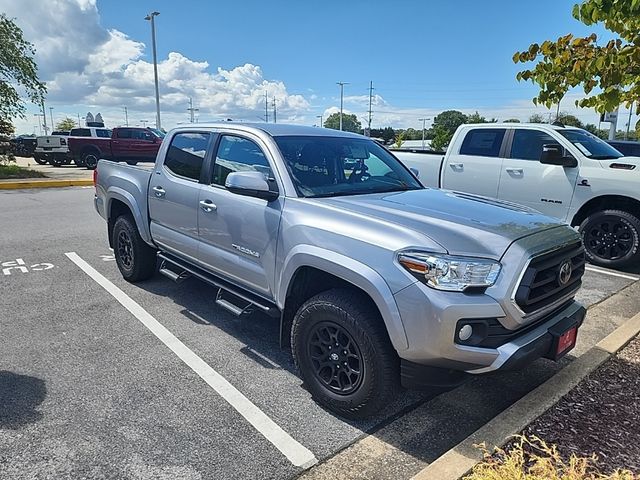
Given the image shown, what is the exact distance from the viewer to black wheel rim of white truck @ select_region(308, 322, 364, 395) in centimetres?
286

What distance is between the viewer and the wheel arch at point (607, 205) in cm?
636

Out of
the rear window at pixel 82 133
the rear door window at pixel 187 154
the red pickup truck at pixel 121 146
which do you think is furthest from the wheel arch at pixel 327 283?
the rear window at pixel 82 133

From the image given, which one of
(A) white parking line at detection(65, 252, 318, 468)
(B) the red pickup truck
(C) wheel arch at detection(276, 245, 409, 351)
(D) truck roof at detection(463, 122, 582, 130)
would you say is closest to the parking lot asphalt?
(A) white parking line at detection(65, 252, 318, 468)

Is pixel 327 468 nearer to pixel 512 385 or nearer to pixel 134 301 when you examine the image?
pixel 512 385

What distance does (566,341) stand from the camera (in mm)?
2941

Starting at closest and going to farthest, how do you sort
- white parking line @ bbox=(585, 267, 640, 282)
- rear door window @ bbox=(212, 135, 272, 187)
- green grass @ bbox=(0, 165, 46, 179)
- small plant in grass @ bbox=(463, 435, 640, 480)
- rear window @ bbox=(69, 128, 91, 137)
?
small plant in grass @ bbox=(463, 435, 640, 480) → rear door window @ bbox=(212, 135, 272, 187) → white parking line @ bbox=(585, 267, 640, 282) → green grass @ bbox=(0, 165, 46, 179) → rear window @ bbox=(69, 128, 91, 137)

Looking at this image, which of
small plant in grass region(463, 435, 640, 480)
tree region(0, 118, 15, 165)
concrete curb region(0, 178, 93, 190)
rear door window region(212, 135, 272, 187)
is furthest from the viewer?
tree region(0, 118, 15, 165)

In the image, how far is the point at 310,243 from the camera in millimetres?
3029

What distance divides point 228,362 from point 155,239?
1840mm

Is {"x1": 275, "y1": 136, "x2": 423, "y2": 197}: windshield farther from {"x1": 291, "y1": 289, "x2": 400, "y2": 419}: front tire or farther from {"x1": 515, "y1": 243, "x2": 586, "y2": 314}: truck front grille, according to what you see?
{"x1": 515, "y1": 243, "x2": 586, "y2": 314}: truck front grille

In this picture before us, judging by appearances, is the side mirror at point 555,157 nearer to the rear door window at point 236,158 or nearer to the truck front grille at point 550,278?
the truck front grille at point 550,278

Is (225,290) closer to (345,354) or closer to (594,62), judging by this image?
(345,354)

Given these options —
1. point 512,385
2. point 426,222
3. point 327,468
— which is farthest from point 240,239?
point 512,385

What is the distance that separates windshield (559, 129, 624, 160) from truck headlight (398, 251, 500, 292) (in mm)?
5204
